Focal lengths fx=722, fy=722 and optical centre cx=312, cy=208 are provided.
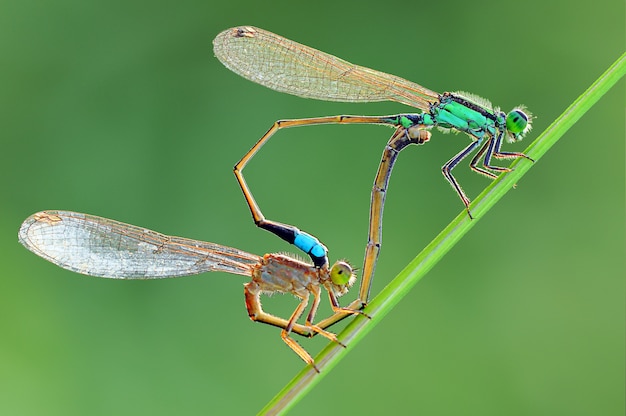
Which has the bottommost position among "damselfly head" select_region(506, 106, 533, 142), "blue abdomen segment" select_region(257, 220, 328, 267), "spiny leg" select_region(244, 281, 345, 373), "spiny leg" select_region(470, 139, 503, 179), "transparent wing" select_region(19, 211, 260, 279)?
"transparent wing" select_region(19, 211, 260, 279)

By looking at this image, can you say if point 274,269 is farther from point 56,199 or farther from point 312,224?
point 56,199

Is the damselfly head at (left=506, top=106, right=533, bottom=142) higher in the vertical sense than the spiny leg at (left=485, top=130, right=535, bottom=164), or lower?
higher

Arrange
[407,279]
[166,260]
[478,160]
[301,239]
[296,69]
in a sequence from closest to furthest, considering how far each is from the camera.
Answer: [407,279] < [301,239] < [478,160] < [166,260] < [296,69]

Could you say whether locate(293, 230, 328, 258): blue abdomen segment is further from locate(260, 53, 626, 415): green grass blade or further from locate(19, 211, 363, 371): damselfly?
locate(260, 53, 626, 415): green grass blade

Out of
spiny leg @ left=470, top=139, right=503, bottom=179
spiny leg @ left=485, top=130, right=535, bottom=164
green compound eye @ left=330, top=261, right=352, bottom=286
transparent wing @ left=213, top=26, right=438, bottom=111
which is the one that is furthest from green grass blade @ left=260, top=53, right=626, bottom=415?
transparent wing @ left=213, top=26, right=438, bottom=111

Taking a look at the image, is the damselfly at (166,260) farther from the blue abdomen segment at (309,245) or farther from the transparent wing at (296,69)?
the transparent wing at (296,69)

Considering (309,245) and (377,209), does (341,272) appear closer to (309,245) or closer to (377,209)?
(309,245)

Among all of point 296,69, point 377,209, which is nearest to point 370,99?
point 296,69
